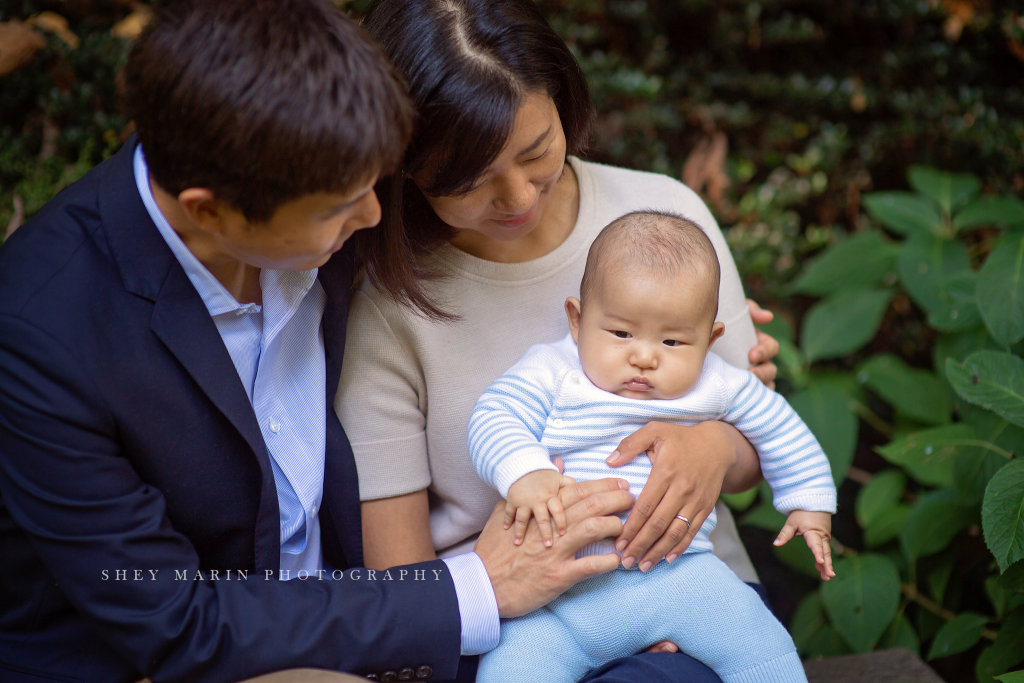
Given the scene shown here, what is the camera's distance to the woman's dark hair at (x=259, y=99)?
3.67 feet

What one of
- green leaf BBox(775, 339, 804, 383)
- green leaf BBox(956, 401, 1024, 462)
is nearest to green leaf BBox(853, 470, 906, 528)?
green leaf BBox(775, 339, 804, 383)

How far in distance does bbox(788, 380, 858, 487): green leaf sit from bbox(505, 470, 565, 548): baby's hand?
3.99 feet

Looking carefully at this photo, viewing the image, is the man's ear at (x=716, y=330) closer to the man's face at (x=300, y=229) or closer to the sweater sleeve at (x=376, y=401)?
the sweater sleeve at (x=376, y=401)

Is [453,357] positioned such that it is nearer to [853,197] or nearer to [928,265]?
[928,265]

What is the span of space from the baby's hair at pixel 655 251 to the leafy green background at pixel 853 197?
1.53ft

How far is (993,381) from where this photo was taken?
5.67 ft

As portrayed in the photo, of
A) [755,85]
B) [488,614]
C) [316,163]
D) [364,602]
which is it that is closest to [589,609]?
[488,614]

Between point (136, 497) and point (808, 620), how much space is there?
2075 mm

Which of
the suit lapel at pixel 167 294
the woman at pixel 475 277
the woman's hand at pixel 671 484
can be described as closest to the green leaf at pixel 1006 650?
the woman at pixel 475 277

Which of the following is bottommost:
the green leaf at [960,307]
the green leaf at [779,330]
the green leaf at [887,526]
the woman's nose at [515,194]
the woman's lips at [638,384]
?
the green leaf at [887,526]

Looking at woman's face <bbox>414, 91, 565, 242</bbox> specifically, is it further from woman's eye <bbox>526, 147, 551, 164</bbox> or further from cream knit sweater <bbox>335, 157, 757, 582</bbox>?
cream knit sweater <bbox>335, 157, 757, 582</bbox>

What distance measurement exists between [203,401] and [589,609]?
802mm

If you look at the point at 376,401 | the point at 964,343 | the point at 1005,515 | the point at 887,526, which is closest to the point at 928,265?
the point at 964,343

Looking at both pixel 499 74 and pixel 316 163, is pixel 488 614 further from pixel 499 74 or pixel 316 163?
pixel 499 74
